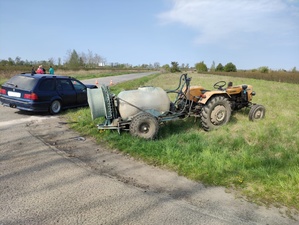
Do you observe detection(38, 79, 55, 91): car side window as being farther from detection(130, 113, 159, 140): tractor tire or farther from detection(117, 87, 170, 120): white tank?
detection(130, 113, 159, 140): tractor tire

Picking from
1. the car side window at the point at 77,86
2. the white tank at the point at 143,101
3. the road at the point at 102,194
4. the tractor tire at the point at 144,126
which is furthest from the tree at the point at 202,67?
the road at the point at 102,194

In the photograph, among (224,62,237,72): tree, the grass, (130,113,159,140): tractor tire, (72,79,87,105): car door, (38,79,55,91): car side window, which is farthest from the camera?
(224,62,237,72): tree

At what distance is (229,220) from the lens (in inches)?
124

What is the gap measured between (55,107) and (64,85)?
1001 millimetres

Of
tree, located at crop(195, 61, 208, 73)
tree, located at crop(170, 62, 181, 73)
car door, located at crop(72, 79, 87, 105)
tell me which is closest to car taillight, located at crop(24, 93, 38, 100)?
car door, located at crop(72, 79, 87, 105)

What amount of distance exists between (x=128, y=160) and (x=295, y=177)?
2.90 meters

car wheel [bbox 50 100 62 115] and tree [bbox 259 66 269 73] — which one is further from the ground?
tree [bbox 259 66 269 73]

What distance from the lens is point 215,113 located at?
7230mm

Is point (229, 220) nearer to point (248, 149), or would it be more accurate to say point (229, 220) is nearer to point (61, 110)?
point (248, 149)

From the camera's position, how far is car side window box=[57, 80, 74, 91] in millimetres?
9968

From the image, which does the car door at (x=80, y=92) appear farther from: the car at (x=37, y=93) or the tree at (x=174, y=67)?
the tree at (x=174, y=67)

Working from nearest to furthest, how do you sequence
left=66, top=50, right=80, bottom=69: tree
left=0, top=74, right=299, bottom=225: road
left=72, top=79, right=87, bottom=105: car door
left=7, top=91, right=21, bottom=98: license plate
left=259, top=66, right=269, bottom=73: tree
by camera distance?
1. left=0, top=74, right=299, bottom=225: road
2. left=7, top=91, right=21, bottom=98: license plate
3. left=72, top=79, right=87, bottom=105: car door
4. left=259, top=66, right=269, bottom=73: tree
5. left=66, top=50, right=80, bottom=69: tree

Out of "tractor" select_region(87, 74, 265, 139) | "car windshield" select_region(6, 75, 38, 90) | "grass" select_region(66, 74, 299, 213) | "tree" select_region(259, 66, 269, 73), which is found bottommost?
"grass" select_region(66, 74, 299, 213)

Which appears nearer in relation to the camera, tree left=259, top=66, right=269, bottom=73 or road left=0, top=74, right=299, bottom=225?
road left=0, top=74, right=299, bottom=225
